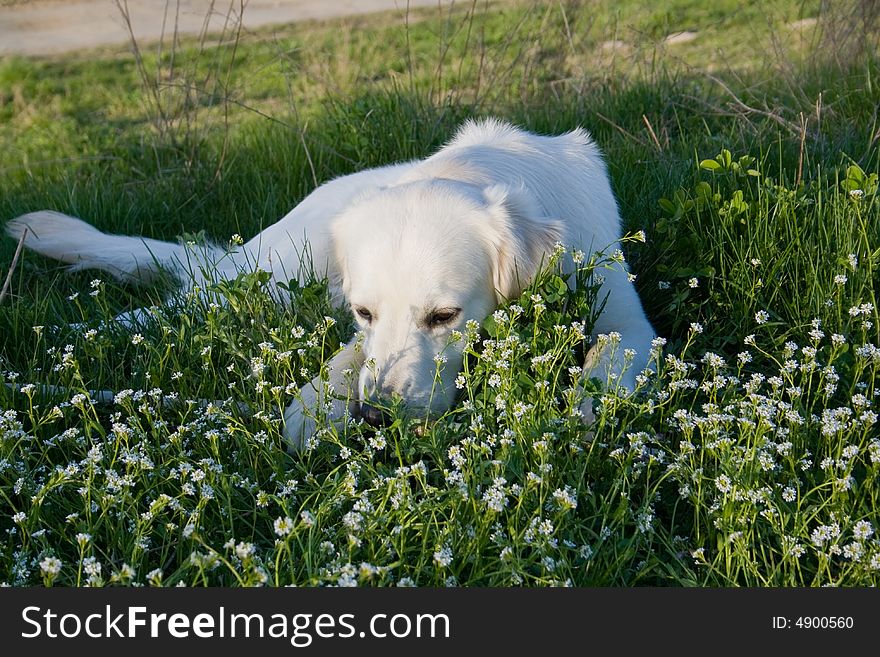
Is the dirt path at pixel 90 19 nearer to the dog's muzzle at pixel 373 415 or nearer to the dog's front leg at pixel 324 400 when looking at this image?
the dog's front leg at pixel 324 400

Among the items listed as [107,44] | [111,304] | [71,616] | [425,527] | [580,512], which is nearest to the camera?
[71,616]

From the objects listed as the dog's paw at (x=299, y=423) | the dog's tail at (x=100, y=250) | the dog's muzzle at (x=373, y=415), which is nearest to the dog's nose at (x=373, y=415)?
the dog's muzzle at (x=373, y=415)

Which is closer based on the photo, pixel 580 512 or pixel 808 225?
pixel 580 512

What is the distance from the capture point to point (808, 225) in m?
3.41

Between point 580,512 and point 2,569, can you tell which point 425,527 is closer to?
point 580,512

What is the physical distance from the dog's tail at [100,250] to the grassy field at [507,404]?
→ 9cm

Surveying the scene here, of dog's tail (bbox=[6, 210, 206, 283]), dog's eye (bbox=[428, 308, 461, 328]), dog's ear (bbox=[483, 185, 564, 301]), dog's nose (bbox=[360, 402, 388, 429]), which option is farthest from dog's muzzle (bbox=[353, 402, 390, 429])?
dog's tail (bbox=[6, 210, 206, 283])

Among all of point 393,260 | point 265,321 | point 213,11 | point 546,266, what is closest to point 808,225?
point 546,266

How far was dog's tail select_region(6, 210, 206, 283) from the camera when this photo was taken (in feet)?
13.3

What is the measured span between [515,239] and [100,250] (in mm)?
2083

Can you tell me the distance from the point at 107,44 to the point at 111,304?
33.3 ft

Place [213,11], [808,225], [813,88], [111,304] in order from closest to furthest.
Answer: [808,225] → [111,304] → [213,11] → [813,88]

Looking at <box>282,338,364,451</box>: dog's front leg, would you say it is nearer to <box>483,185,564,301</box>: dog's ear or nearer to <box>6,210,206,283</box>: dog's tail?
<box>483,185,564,301</box>: dog's ear

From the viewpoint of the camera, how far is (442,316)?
2883 mm
